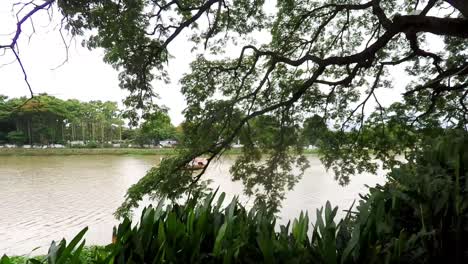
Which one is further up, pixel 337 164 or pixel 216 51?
pixel 216 51

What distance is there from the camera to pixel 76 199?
11547 mm

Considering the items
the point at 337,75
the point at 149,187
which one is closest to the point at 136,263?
the point at 149,187

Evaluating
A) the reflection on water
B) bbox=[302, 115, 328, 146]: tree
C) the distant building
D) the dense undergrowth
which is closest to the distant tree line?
the distant building

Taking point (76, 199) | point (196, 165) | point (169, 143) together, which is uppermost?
point (169, 143)

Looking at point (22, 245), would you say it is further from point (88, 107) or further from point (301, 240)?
point (88, 107)

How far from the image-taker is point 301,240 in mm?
1254

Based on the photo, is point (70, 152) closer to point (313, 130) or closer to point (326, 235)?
point (313, 130)

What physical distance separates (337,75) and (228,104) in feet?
7.17

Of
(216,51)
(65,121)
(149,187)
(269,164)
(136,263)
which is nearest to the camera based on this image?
(136,263)

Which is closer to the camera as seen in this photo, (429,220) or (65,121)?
(429,220)

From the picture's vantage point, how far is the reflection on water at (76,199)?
25.7 ft

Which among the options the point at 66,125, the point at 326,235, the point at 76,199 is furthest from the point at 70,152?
the point at 326,235

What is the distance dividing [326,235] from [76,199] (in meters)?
11.7

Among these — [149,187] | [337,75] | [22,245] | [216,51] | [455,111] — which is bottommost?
[22,245]
